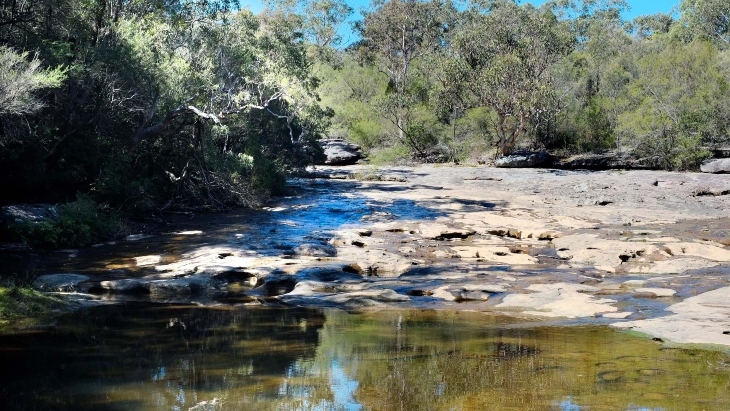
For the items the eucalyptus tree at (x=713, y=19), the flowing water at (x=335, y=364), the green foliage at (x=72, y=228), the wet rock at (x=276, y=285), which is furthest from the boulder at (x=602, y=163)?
the flowing water at (x=335, y=364)

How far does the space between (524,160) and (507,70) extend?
4583 millimetres

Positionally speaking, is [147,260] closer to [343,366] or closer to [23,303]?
[23,303]

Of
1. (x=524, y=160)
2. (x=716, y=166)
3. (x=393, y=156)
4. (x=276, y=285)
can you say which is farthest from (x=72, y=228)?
(x=393, y=156)

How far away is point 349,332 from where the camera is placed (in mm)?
7668

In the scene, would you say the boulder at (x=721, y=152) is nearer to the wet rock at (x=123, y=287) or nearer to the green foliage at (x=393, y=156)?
the green foliage at (x=393, y=156)

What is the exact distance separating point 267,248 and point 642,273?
6917 millimetres

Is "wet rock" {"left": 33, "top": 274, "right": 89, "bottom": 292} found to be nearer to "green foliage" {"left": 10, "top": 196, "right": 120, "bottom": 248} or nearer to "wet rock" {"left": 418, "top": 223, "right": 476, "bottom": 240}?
"green foliage" {"left": 10, "top": 196, "right": 120, "bottom": 248}

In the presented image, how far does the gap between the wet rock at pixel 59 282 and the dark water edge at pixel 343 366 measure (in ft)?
5.63

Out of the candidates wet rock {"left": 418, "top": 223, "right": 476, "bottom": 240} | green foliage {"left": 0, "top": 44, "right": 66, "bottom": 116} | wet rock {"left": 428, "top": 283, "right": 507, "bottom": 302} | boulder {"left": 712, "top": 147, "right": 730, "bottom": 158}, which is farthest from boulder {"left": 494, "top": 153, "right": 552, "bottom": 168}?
green foliage {"left": 0, "top": 44, "right": 66, "bottom": 116}

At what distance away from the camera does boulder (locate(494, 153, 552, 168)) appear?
34094 millimetres

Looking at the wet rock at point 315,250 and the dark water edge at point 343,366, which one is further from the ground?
the wet rock at point 315,250

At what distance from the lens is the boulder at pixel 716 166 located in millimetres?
28438

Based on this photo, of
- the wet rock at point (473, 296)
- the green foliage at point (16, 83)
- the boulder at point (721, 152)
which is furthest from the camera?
the boulder at point (721, 152)

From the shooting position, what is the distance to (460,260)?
1285 centimetres
